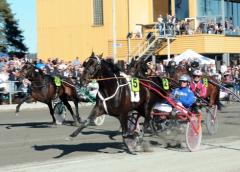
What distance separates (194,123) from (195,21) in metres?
30.3

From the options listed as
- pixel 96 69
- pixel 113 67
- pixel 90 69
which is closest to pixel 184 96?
pixel 113 67

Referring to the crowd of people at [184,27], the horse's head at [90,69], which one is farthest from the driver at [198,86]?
the crowd of people at [184,27]

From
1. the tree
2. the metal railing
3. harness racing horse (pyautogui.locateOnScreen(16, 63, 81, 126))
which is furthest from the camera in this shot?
the tree

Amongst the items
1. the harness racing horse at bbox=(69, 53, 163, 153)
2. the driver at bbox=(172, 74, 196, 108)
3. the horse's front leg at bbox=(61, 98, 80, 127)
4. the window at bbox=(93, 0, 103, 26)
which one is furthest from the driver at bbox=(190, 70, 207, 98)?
the window at bbox=(93, 0, 103, 26)

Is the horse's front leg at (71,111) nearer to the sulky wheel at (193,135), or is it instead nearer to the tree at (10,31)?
the sulky wheel at (193,135)

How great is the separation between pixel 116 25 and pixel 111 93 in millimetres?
32367

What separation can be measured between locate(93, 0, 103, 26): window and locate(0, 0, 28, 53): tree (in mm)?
19110

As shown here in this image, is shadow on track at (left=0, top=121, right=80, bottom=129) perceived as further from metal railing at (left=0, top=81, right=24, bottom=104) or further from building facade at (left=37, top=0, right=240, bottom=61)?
building facade at (left=37, top=0, right=240, bottom=61)

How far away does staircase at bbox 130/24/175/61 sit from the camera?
133 feet

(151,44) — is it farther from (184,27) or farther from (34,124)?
(34,124)

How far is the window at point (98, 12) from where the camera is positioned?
148 ft

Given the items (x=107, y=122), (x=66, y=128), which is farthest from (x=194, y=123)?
(x=107, y=122)

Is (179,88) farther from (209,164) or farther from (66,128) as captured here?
(66,128)

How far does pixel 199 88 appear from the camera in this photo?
1559cm
